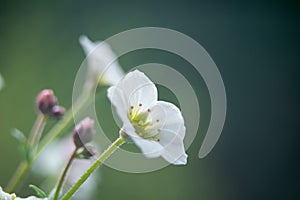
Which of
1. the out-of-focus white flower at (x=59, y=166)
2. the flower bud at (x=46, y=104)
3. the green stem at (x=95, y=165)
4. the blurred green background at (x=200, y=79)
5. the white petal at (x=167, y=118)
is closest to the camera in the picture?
the green stem at (x=95, y=165)

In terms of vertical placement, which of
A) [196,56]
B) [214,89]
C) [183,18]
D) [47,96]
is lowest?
[47,96]

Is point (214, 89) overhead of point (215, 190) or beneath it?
overhead

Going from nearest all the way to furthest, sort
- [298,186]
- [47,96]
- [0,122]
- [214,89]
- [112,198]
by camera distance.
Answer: [47,96]
[214,89]
[0,122]
[112,198]
[298,186]

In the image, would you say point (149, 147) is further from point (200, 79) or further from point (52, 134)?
point (200, 79)

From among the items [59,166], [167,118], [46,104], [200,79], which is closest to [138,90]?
[167,118]

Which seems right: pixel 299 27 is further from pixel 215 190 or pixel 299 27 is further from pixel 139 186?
pixel 139 186

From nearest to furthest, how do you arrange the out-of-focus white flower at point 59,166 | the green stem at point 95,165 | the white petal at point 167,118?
the green stem at point 95,165 < the white petal at point 167,118 < the out-of-focus white flower at point 59,166

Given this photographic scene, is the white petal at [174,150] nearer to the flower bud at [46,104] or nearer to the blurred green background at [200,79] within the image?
the flower bud at [46,104]

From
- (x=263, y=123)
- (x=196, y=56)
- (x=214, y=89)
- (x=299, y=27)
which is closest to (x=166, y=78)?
(x=196, y=56)

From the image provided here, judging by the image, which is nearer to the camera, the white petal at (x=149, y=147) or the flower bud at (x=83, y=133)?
the white petal at (x=149, y=147)

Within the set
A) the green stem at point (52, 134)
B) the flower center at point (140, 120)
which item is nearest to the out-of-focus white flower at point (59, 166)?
the green stem at point (52, 134)
